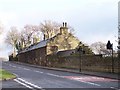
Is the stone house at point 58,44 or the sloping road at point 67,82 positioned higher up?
the stone house at point 58,44

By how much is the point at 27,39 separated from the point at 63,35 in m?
37.8

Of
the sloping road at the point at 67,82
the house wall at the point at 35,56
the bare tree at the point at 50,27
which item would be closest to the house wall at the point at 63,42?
the house wall at the point at 35,56

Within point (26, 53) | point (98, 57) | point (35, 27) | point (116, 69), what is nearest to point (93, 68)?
point (98, 57)

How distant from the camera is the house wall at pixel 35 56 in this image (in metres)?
78.4

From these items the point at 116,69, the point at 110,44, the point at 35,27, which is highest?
the point at 35,27

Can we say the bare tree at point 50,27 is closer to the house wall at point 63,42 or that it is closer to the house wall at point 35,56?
the house wall at point 35,56

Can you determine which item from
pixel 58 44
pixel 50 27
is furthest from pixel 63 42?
pixel 50 27

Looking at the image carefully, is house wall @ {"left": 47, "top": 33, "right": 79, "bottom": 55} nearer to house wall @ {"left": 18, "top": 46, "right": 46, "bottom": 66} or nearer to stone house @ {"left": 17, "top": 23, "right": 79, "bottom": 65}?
stone house @ {"left": 17, "top": 23, "right": 79, "bottom": 65}

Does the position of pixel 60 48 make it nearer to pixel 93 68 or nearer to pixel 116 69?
pixel 93 68

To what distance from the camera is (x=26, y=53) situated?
101 m

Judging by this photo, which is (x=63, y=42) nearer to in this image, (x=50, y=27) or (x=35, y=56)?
(x=35, y=56)

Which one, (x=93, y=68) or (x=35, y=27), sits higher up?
(x=35, y=27)

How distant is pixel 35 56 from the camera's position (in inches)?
3462

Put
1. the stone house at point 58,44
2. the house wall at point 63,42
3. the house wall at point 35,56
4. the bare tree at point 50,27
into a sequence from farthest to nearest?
the bare tree at point 50,27 → the house wall at point 35,56 → the house wall at point 63,42 → the stone house at point 58,44
